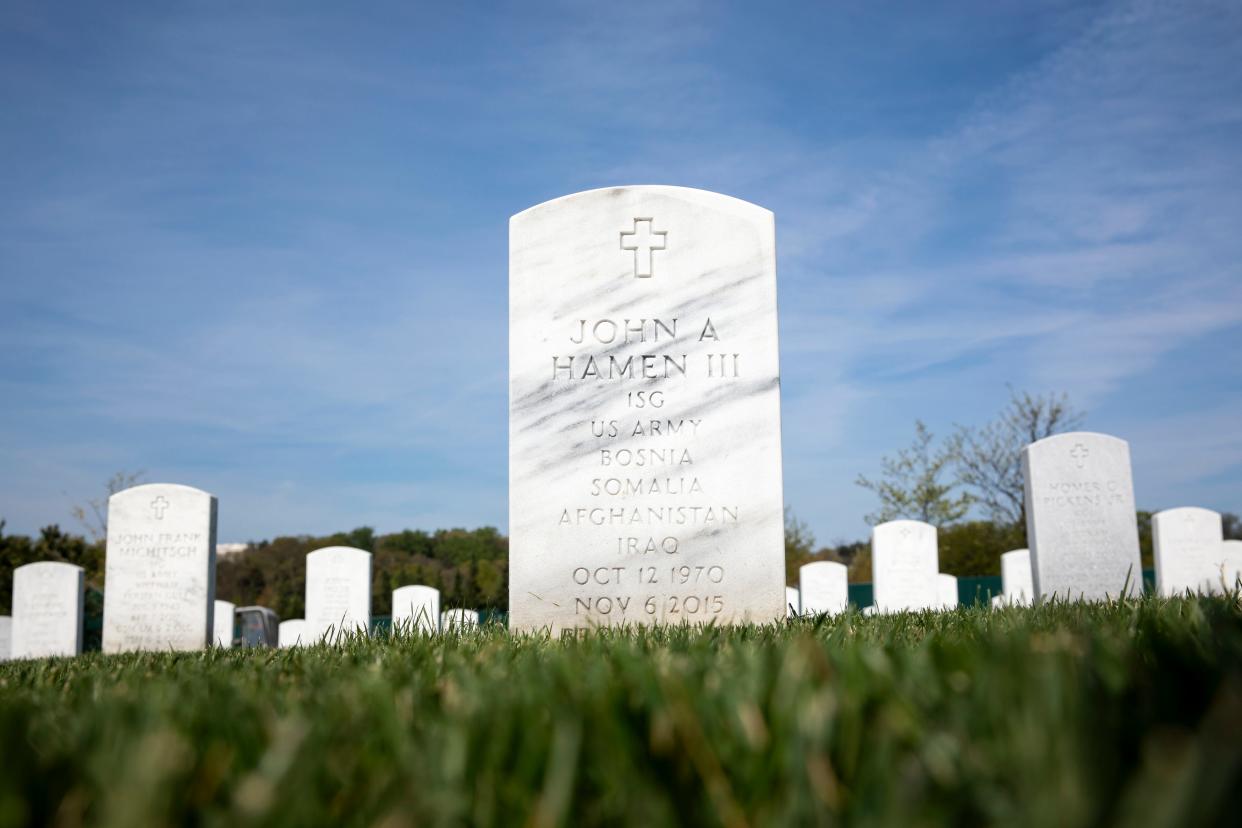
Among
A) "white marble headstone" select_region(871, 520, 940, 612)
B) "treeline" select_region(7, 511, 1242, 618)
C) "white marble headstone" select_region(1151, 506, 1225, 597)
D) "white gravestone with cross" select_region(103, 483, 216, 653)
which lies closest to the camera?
"white gravestone with cross" select_region(103, 483, 216, 653)

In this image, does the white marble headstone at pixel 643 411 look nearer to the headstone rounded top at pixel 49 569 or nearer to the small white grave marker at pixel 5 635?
the headstone rounded top at pixel 49 569

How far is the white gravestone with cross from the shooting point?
12.0 metres

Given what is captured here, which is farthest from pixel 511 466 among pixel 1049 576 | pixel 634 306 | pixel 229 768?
pixel 1049 576

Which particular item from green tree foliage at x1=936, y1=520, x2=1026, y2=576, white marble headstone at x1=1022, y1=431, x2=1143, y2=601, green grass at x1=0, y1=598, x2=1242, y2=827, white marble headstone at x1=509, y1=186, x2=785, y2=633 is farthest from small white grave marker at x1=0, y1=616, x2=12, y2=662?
green tree foliage at x1=936, y1=520, x2=1026, y2=576

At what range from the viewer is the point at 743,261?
5230 millimetres

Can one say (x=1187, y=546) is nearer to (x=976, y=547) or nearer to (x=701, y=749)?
(x=976, y=547)

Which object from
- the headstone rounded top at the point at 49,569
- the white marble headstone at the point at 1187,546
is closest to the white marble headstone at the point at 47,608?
the headstone rounded top at the point at 49,569

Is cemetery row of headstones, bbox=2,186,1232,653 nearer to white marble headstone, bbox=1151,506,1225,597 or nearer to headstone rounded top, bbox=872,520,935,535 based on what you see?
headstone rounded top, bbox=872,520,935,535

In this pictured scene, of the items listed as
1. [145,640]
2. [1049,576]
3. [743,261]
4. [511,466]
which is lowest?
[145,640]

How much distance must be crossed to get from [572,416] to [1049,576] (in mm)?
8489

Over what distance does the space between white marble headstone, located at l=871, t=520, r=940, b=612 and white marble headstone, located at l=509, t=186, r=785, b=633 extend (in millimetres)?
11757

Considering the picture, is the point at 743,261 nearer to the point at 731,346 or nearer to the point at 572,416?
the point at 731,346

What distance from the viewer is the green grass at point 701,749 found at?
0.94 meters

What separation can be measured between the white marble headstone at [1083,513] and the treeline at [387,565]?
786 inches
